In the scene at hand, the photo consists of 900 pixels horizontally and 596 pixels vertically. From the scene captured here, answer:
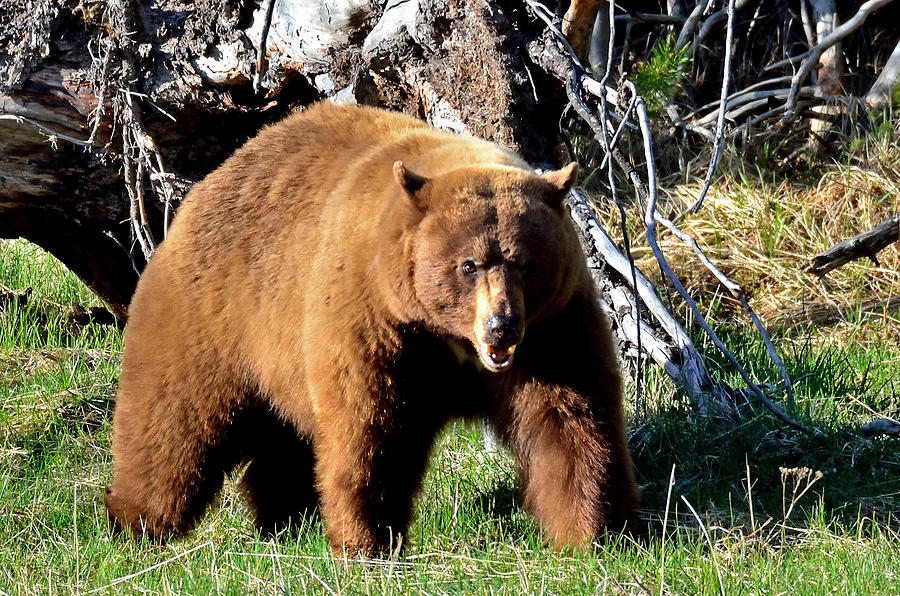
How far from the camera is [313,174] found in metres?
4.69

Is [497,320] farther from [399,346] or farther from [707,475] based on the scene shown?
[707,475]

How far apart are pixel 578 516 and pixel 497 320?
35.7 inches

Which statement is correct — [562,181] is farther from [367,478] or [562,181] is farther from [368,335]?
[367,478]

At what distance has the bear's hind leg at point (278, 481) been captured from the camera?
17.2ft

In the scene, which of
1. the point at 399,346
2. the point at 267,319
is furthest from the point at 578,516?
the point at 267,319

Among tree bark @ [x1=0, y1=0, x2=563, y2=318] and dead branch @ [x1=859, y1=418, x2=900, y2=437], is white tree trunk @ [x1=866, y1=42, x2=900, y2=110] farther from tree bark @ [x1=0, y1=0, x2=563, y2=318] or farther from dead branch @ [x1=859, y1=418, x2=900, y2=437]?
dead branch @ [x1=859, y1=418, x2=900, y2=437]

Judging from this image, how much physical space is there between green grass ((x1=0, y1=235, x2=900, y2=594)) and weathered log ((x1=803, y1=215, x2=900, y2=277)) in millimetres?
541

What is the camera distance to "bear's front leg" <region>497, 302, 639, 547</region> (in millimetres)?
4113

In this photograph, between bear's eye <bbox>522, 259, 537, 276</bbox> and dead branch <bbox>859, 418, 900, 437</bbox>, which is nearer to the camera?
bear's eye <bbox>522, 259, 537, 276</bbox>

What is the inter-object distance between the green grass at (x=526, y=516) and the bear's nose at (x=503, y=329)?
2.39ft

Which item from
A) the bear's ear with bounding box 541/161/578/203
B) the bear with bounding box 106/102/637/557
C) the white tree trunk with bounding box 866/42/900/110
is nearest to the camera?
the bear with bounding box 106/102/637/557

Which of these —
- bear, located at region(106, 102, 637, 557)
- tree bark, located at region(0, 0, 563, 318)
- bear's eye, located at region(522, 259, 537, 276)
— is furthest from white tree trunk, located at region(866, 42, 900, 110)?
bear's eye, located at region(522, 259, 537, 276)

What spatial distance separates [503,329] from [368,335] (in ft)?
A: 1.85

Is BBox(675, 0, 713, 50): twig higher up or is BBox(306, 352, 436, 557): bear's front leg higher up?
BBox(675, 0, 713, 50): twig
